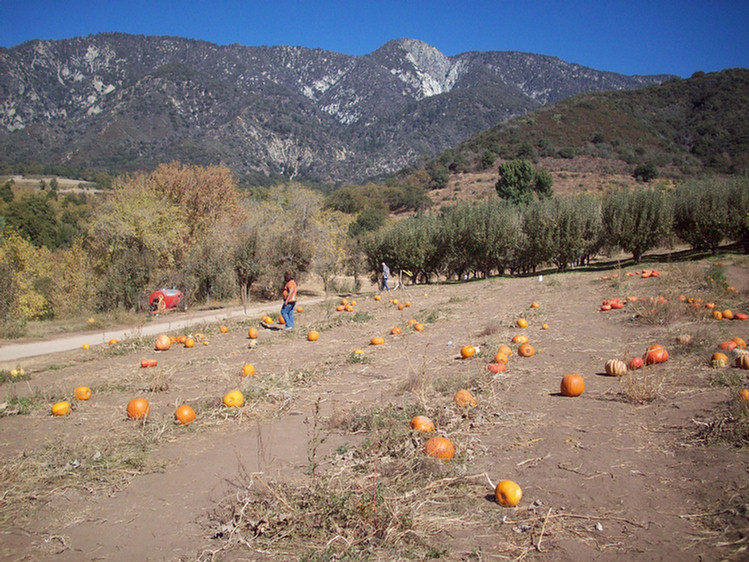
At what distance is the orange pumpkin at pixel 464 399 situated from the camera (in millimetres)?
5109

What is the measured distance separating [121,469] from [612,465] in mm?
4179

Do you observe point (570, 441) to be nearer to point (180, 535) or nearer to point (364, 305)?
point (180, 535)

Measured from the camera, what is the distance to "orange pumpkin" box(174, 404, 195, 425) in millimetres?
5363

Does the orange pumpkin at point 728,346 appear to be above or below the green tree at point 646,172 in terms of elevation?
below

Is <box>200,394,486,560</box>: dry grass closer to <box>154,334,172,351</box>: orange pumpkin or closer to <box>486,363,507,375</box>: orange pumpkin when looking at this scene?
<box>486,363,507,375</box>: orange pumpkin

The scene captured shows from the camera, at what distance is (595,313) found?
10703 mm

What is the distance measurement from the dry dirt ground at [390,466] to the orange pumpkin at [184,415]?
0.40ft

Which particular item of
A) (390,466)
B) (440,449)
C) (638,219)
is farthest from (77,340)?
(638,219)

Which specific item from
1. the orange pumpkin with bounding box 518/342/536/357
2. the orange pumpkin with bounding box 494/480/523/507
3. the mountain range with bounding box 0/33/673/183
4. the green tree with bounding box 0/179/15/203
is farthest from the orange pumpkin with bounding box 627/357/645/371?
the mountain range with bounding box 0/33/673/183

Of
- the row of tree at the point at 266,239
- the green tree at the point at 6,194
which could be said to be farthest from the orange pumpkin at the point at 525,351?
the green tree at the point at 6,194

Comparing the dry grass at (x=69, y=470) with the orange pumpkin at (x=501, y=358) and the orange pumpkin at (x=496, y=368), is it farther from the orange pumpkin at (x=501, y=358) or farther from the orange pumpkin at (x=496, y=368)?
the orange pumpkin at (x=501, y=358)

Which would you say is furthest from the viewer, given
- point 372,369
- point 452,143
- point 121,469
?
point 452,143

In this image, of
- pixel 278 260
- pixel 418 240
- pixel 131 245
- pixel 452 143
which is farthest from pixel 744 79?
pixel 131 245

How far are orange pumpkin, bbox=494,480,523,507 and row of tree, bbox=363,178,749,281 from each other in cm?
2298
